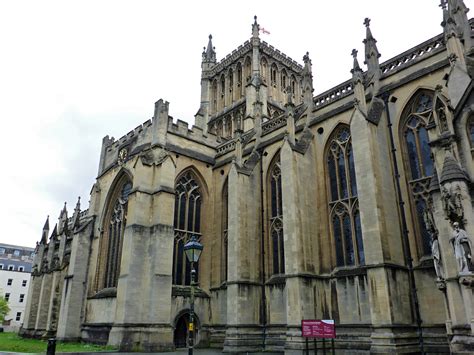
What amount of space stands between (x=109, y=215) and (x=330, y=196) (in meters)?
17.0

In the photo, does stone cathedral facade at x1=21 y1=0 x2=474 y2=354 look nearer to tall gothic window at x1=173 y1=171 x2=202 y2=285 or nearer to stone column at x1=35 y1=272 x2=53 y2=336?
tall gothic window at x1=173 y1=171 x2=202 y2=285

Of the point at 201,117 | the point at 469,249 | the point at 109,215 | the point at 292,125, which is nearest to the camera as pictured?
the point at 469,249

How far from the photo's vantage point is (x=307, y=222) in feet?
64.8

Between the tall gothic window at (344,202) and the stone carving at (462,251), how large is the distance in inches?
274

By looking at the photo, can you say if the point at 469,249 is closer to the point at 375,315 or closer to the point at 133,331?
the point at 375,315

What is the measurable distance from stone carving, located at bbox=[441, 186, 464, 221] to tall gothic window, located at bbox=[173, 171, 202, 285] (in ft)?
54.5

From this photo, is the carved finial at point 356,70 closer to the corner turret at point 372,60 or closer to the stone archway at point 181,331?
the corner turret at point 372,60

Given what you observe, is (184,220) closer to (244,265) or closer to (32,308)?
(244,265)

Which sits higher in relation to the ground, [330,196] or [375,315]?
[330,196]

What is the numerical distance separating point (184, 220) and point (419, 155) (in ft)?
48.6

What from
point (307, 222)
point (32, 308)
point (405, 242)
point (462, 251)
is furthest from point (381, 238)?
point (32, 308)

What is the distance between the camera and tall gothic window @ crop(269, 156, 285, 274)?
22078mm

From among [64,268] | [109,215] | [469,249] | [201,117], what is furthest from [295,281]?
[201,117]

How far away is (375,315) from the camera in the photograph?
1512cm
